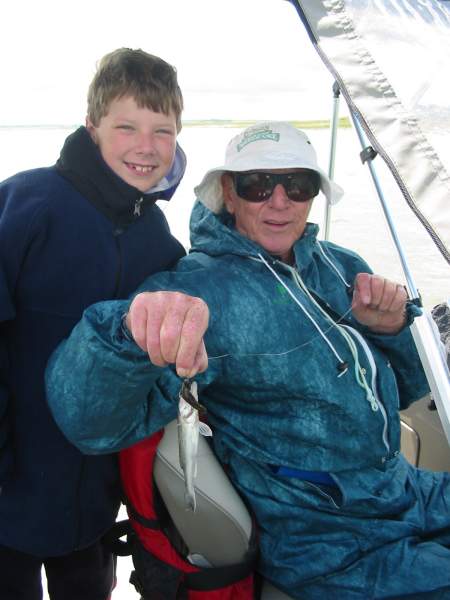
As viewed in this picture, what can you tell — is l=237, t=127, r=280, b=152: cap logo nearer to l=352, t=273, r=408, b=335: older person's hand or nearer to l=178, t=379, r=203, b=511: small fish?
l=352, t=273, r=408, b=335: older person's hand

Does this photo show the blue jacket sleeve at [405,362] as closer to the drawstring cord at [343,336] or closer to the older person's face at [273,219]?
the drawstring cord at [343,336]

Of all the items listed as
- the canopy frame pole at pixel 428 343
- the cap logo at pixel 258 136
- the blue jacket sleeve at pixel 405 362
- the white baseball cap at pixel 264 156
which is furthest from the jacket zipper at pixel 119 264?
the blue jacket sleeve at pixel 405 362

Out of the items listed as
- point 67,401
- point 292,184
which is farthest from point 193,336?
point 292,184

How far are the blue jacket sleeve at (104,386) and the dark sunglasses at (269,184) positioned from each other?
2.22 ft

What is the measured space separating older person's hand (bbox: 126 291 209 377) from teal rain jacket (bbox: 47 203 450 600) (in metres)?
0.38

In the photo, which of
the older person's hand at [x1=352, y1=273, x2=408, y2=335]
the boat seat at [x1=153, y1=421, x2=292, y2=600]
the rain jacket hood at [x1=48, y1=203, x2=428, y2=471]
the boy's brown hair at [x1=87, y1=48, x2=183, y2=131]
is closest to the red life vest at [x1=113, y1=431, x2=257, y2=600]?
the boat seat at [x1=153, y1=421, x2=292, y2=600]

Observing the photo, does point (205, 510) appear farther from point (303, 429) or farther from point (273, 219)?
point (273, 219)

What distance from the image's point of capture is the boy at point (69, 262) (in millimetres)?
1440

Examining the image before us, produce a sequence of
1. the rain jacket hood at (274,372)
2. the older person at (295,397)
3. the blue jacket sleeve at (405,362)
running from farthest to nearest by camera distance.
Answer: the blue jacket sleeve at (405,362) → the rain jacket hood at (274,372) → the older person at (295,397)

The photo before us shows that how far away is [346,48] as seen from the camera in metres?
1.20

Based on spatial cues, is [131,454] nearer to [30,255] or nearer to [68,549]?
[68,549]

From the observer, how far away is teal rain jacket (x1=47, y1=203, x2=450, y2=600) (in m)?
1.54

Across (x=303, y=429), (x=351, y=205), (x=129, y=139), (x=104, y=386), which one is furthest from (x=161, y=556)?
(x=351, y=205)

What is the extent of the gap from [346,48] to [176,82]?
62cm
